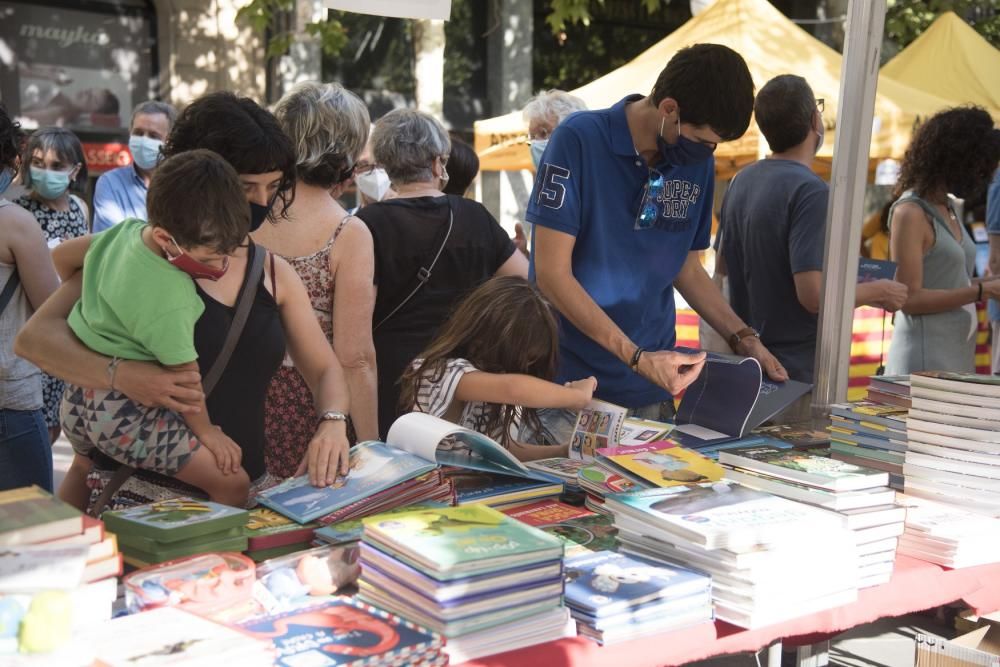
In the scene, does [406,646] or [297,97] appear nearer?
[406,646]

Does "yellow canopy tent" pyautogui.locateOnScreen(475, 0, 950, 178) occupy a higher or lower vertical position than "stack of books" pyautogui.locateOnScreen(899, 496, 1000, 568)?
higher

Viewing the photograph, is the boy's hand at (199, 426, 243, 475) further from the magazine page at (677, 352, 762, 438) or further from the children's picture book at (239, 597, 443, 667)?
the magazine page at (677, 352, 762, 438)

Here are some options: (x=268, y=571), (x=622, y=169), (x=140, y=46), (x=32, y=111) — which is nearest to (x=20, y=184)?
(x=622, y=169)

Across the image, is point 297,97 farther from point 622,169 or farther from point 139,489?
point 139,489

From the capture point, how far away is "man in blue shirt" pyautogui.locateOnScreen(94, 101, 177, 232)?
5176 mm

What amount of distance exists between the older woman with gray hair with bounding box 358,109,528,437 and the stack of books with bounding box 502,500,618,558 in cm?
108

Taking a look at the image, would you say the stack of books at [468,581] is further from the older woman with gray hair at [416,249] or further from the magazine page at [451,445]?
the older woman with gray hair at [416,249]

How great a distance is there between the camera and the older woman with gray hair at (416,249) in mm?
3188

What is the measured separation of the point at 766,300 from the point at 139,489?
2.17 meters

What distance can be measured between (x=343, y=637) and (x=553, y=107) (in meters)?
3.41

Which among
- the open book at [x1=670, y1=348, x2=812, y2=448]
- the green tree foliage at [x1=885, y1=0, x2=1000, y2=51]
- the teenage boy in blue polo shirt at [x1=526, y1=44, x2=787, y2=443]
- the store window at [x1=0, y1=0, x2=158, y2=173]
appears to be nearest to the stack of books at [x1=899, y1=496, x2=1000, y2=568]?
the open book at [x1=670, y1=348, x2=812, y2=448]

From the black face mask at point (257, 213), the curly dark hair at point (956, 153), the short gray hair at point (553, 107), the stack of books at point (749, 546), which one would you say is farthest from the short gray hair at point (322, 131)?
the curly dark hair at point (956, 153)

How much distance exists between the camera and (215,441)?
2029 mm

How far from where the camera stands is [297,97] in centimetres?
285
